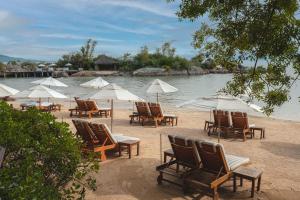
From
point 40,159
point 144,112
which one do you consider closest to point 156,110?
point 144,112

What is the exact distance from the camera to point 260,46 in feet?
15.7

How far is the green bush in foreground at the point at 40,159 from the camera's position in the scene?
9.16 ft

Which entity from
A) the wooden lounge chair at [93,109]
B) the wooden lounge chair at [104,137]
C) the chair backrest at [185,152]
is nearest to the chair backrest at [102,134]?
the wooden lounge chair at [104,137]

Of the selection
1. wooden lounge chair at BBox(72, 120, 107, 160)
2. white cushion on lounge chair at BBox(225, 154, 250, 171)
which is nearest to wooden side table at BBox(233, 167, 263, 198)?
white cushion on lounge chair at BBox(225, 154, 250, 171)

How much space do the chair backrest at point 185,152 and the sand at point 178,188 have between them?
0.52m

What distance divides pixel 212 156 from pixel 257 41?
2142 millimetres

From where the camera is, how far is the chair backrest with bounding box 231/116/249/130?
11391mm

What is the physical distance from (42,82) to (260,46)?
662 inches

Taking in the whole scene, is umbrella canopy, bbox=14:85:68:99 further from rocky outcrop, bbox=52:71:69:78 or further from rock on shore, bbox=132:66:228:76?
rock on shore, bbox=132:66:228:76

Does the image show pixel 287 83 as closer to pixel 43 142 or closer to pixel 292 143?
pixel 43 142

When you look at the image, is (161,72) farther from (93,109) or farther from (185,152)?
(185,152)

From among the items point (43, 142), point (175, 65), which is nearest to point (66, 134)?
point (43, 142)

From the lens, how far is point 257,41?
4.77 meters

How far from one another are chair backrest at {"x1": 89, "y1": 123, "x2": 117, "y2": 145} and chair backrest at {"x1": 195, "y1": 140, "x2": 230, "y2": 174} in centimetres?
288
